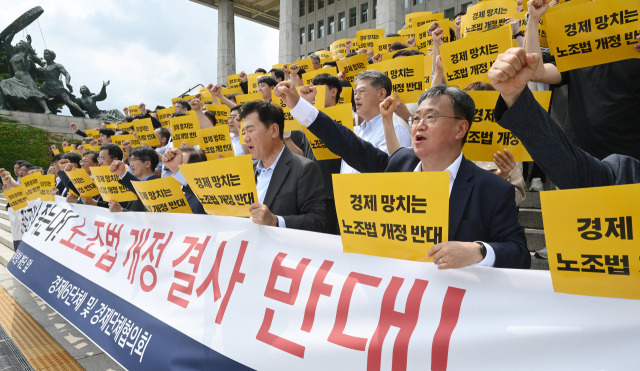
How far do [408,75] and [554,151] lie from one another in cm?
312

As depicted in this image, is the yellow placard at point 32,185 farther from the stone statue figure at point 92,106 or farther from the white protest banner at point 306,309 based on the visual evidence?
the stone statue figure at point 92,106

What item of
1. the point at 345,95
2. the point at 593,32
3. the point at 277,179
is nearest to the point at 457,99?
the point at 593,32

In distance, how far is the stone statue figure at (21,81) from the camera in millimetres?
25717

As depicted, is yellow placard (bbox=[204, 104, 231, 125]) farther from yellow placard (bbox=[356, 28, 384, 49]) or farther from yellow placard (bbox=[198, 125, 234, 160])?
yellow placard (bbox=[356, 28, 384, 49])

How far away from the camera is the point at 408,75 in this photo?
453 centimetres

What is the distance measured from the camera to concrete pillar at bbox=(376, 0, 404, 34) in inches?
759

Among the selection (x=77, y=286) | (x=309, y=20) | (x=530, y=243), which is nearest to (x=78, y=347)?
(x=77, y=286)

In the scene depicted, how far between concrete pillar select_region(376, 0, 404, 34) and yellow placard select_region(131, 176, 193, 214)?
1815 centimetres

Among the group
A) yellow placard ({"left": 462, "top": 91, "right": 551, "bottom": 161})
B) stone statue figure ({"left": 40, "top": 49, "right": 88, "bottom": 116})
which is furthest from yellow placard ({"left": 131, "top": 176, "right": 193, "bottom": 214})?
stone statue figure ({"left": 40, "top": 49, "right": 88, "bottom": 116})

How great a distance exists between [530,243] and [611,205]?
9.67ft

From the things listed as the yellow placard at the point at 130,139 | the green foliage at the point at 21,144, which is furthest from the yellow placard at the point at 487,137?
the green foliage at the point at 21,144

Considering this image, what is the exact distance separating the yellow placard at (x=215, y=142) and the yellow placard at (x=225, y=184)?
2.21 m

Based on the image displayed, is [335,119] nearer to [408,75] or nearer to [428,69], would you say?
[408,75]

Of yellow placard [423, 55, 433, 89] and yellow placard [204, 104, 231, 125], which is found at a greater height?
yellow placard [204, 104, 231, 125]
